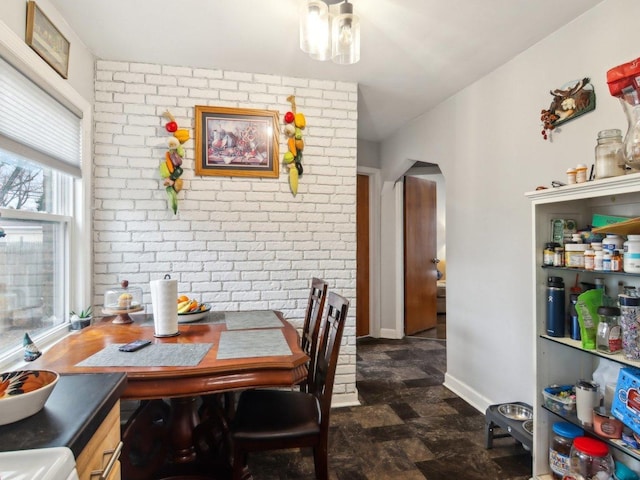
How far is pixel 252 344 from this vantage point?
1.66 metres

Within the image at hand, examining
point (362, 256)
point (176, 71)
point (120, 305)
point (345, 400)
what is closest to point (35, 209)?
point (120, 305)

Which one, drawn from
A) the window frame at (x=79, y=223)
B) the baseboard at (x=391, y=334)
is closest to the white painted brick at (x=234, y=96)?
the window frame at (x=79, y=223)

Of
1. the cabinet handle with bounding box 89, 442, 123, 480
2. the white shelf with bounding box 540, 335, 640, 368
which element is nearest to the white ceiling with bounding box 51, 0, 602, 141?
the white shelf with bounding box 540, 335, 640, 368

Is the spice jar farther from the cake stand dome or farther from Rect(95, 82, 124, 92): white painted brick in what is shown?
Rect(95, 82, 124, 92): white painted brick

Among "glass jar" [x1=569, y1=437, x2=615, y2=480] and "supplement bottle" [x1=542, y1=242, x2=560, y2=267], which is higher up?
"supplement bottle" [x1=542, y1=242, x2=560, y2=267]

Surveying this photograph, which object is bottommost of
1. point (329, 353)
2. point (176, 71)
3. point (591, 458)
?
point (591, 458)

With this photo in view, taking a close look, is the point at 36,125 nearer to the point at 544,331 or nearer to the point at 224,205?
the point at 224,205

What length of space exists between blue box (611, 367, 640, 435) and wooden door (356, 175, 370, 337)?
10.2 ft

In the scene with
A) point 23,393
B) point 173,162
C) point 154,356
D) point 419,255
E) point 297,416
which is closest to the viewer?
point 23,393

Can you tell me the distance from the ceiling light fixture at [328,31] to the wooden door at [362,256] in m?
2.88

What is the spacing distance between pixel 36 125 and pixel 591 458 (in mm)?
2956

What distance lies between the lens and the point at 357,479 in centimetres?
188

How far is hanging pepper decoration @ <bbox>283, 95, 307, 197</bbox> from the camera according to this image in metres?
2.60

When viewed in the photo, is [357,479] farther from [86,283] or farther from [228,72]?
[228,72]
